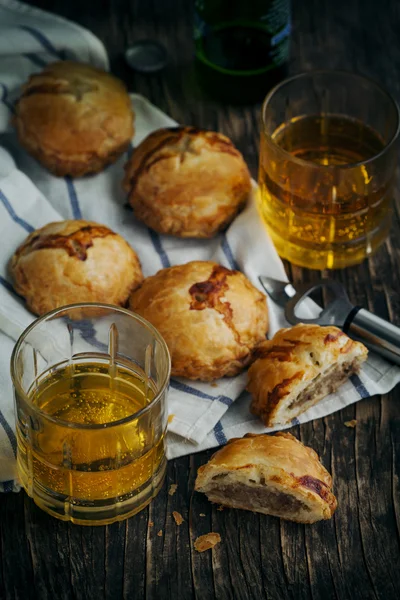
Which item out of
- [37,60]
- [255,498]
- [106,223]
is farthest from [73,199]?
[255,498]

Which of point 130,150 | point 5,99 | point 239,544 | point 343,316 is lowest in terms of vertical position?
point 239,544

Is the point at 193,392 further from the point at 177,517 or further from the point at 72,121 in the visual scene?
the point at 72,121

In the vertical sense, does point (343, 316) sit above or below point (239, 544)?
above

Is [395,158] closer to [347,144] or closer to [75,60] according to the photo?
[347,144]

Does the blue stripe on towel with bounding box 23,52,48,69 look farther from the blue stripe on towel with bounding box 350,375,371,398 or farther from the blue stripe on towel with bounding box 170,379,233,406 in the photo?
the blue stripe on towel with bounding box 350,375,371,398

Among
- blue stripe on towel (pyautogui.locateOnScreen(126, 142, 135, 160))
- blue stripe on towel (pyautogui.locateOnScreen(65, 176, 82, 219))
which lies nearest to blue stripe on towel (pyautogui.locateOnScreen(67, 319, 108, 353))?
blue stripe on towel (pyautogui.locateOnScreen(65, 176, 82, 219))

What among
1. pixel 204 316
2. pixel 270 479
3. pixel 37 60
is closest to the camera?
pixel 270 479
